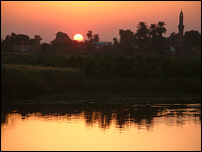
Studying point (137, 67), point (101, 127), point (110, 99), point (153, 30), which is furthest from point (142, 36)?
point (101, 127)

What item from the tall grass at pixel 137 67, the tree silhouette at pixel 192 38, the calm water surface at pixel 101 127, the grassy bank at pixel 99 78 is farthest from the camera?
the tree silhouette at pixel 192 38

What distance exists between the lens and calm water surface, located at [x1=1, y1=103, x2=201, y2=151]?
68.4 feet

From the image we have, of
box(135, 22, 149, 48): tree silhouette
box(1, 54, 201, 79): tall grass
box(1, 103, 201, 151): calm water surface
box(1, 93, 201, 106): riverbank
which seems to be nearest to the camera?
box(1, 103, 201, 151): calm water surface

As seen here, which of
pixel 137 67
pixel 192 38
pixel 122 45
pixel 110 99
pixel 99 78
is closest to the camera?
pixel 110 99

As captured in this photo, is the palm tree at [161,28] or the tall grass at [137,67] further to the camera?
the palm tree at [161,28]

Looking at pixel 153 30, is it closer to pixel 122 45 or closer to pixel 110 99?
pixel 122 45

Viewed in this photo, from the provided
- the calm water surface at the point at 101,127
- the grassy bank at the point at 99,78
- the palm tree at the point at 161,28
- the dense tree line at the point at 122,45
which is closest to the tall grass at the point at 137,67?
the grassy bank at the point at 99,78

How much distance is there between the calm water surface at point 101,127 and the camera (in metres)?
20.9

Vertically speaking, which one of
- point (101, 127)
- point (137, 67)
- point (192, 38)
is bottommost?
point (101, 127)

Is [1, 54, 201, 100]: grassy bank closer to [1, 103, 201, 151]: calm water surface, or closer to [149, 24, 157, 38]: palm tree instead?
[1, 103, 201, 151]: calm water surface

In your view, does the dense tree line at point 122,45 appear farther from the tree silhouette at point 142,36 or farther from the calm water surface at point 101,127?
the calm water surface at point 101,127

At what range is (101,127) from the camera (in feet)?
84.9

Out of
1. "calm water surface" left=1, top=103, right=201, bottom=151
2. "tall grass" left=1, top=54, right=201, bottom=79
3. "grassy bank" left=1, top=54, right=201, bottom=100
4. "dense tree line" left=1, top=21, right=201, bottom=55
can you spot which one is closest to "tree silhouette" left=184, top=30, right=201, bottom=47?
"dense tree line" left=1, top=21, right=201, bottom=55

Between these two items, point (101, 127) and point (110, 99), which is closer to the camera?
point (101, 127)
